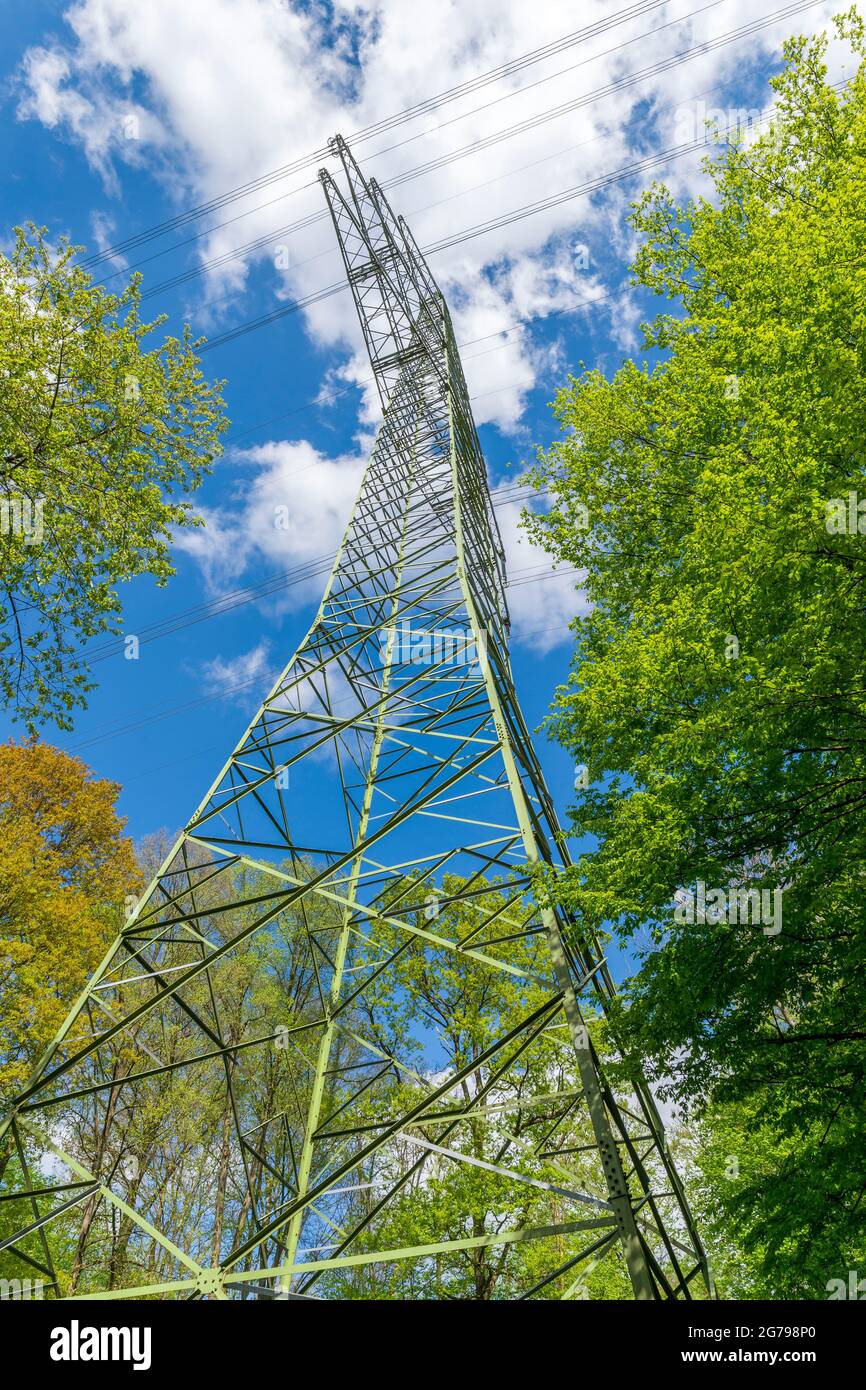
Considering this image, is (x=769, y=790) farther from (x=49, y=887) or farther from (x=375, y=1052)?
(x=49, y=887)

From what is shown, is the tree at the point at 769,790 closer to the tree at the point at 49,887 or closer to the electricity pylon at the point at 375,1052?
the electricity pylon at the point at 375,1052

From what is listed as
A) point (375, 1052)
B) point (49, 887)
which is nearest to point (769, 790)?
point (375, 1052)

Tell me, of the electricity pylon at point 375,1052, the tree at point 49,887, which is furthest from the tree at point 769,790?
the tree at point 49,887

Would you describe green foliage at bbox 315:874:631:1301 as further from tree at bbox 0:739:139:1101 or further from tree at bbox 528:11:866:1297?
tree at bbox 0:739:139:1101

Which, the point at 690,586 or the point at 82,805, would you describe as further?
the point at 82,805

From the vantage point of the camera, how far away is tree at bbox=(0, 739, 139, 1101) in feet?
40.4

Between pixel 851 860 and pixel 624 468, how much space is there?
760cm

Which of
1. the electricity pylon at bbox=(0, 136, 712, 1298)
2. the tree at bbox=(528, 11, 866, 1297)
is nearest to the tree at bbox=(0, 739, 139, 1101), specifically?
the electricity pylon at bbox=(0, 136, 712, 1298)

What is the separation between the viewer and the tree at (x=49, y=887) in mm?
12305

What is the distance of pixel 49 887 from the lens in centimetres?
1362

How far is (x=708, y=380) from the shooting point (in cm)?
847

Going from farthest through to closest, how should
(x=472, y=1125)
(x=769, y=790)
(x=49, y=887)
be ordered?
(x=49, y=887) → (x=472, y=1125) → (x=769, y=790)

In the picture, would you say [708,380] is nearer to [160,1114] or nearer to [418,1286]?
[418,1286]
